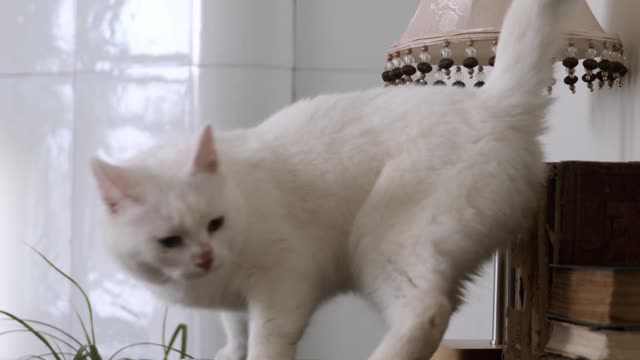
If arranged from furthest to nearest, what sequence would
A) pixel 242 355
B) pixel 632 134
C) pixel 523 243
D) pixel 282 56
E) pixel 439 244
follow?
pixel 282 56 < pixel 632 134 < pixel 242 355 < pixel 523 243 < pixel 439 244

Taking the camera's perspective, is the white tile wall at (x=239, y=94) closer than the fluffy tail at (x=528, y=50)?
No

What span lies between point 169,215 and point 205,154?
108 millimetres

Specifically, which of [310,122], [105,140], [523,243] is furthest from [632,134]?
[105,140]

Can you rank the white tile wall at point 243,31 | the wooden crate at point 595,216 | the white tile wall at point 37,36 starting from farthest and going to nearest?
the white tile wall at point 37,36, the white tile wall at point 243,31, the wooden crate at point 595,216

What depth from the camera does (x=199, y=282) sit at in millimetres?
1168

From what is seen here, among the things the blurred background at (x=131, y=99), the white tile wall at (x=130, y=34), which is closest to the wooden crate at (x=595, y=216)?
the blurred background at (x=131, y=99)

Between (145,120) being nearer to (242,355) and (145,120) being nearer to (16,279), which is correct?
(16,279)

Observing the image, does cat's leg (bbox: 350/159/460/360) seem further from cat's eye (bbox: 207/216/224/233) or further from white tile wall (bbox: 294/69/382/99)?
white tile wall (bbox: 294/69/382/99)

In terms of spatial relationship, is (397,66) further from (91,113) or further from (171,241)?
(91,113)

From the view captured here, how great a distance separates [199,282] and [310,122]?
1.05 feet

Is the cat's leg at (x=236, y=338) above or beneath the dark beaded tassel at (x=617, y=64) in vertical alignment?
beneath

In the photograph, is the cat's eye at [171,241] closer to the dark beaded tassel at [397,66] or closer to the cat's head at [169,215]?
the cat's head at [169,215]

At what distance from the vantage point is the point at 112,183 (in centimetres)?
113

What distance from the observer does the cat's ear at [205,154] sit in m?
1.16
